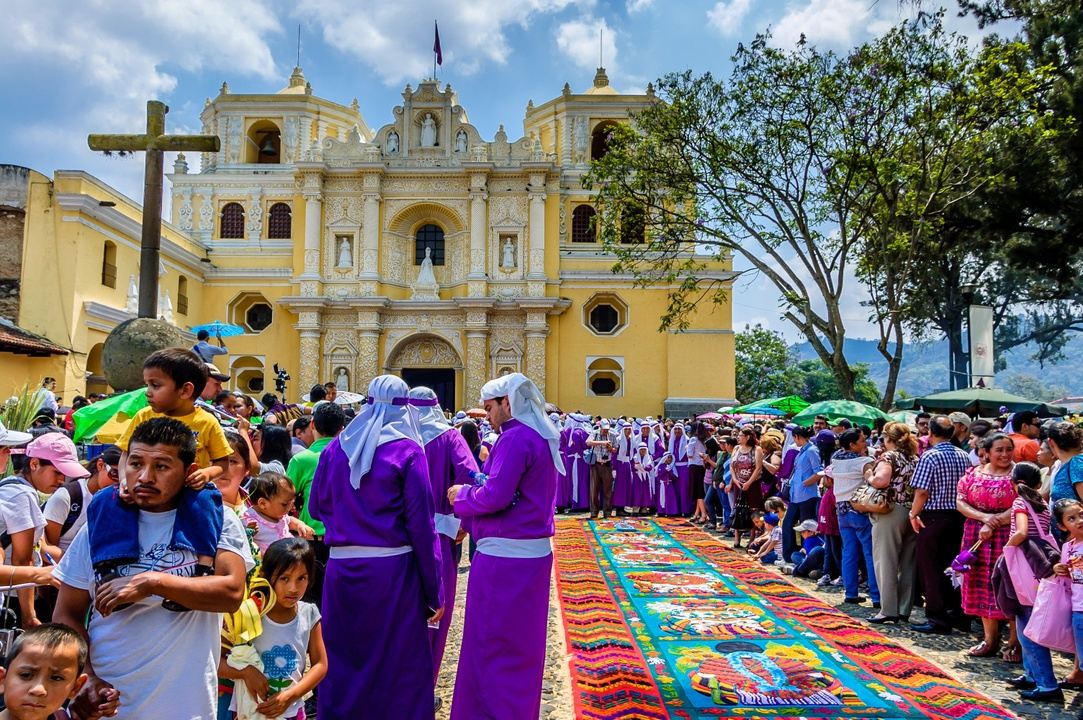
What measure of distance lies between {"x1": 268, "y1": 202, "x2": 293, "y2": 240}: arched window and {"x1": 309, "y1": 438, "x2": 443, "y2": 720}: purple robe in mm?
24550

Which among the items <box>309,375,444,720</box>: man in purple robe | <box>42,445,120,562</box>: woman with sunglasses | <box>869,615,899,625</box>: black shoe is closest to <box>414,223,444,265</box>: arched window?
<box>869,615,899,625</box>: black shoe

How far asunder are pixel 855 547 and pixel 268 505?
571 centimetres

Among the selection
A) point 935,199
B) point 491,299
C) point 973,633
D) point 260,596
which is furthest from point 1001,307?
point 260,596

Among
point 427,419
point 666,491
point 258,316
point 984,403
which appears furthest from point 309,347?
point 427,419

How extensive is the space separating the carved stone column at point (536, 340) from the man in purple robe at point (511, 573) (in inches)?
810

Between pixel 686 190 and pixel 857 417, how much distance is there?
18.6 feet

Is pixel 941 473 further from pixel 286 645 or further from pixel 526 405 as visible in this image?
pixel 286 645

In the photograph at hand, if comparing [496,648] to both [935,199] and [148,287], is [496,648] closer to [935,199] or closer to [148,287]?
[148,287]

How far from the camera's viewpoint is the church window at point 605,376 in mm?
25672

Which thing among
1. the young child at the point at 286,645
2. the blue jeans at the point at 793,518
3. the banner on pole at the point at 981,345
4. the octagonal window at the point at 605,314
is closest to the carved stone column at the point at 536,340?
the octagonal window at the point at 605,314

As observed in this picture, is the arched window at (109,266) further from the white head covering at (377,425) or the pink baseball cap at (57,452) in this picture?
the white head covering at (377,425)

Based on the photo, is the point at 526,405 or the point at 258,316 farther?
the point at 258,316

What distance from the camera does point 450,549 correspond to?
17.5 feet

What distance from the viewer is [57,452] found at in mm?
4324
